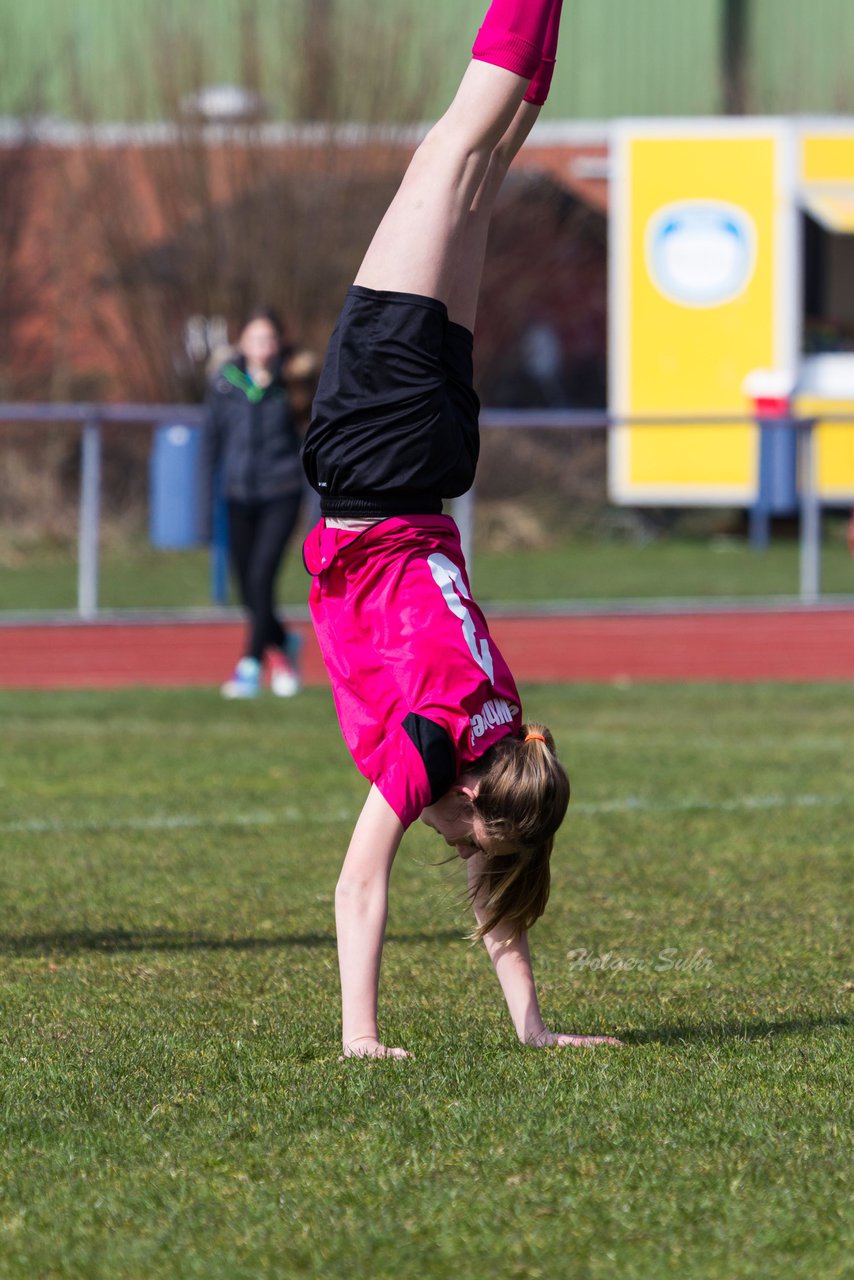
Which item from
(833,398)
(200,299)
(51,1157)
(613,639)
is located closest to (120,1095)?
(51,1157)

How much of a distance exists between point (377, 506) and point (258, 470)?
7967 millimetres

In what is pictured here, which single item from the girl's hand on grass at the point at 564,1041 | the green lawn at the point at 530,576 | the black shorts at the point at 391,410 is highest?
the black shorts at the point at 391,410

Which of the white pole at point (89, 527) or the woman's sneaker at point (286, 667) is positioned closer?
the woman's sneaker at point (286, 667)

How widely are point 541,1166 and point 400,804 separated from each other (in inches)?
33.8

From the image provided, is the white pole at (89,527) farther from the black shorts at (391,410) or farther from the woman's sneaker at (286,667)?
the black shorts at (391,410)

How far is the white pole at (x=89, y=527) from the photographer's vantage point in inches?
571

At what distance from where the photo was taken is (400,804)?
165 inches

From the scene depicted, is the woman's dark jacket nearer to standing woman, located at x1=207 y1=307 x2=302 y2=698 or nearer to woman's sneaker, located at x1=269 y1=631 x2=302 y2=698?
standing woman, located at x1=207 y1=307 x2=302 y2=698

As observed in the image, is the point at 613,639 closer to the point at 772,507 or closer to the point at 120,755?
the point at 772,507

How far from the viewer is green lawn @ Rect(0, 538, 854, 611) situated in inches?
606

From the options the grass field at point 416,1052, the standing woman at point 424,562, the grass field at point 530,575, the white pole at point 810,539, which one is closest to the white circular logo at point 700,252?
the grass field at point 530,575

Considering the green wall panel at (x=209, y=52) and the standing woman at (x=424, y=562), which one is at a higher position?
the green wall panel at (x=209, y=52)

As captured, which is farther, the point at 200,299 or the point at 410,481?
the point at 200,299

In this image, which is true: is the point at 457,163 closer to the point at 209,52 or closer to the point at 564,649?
the point at 564,649
